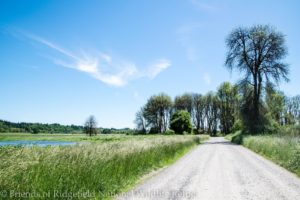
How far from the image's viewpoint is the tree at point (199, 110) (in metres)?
106

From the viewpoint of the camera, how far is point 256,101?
1713 inches

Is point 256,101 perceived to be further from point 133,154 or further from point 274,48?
point 133,154

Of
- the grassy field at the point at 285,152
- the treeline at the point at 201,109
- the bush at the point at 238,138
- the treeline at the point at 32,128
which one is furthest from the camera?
the treeline at the point at 201,109

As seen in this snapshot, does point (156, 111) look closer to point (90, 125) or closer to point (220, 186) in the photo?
point (90, 125)

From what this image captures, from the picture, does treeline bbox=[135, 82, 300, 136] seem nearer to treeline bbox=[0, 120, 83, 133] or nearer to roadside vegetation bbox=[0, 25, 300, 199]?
roadside vegetation bbox=[0, 25, 300, 199]

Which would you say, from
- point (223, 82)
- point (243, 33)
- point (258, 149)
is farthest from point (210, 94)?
point (258, 149)

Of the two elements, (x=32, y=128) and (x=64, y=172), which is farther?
(x=32, y=128)

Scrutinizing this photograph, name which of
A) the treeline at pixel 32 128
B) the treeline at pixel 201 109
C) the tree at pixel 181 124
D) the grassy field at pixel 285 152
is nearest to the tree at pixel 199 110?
the treeline at pixel 201 109

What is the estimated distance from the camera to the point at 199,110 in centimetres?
10731

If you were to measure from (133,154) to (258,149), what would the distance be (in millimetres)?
16101

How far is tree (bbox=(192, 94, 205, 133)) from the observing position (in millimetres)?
106250

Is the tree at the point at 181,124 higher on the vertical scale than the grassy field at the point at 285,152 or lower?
higher

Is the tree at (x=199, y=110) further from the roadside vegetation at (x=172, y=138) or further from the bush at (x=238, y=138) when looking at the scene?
the bush at (x=238, y=138)

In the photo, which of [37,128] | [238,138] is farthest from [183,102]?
[238,138]
